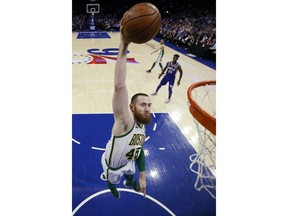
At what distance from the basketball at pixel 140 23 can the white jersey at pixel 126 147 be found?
77cm

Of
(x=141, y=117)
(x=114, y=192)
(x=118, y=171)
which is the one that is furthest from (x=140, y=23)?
(x=114, y=192)

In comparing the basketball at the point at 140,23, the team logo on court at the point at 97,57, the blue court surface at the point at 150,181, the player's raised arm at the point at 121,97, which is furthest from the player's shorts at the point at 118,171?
the team logo on court at the point at 97,57

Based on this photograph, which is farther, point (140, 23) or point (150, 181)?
point (150, 181)

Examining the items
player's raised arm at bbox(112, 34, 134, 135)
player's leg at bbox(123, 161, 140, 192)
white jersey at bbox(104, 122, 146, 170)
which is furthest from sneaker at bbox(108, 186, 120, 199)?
player's raised arm at bbox(112, 34, 134, 135)

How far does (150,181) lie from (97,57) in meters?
6.22

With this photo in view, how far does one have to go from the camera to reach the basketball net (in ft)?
8.86

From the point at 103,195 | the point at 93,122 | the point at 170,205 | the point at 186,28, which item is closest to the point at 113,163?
the point at 103,195

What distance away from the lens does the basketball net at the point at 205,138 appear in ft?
8.86

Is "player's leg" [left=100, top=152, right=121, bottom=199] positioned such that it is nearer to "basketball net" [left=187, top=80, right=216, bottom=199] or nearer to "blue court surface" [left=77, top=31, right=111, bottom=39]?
"basketball net" [left=187, top=80, right=216, bottom=199]

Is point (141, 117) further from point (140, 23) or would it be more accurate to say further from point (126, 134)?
point (140, 23)

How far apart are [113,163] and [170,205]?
0.82 m

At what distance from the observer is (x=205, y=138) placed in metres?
2.92

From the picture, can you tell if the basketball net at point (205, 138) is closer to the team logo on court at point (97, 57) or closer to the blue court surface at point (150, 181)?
the blue court surface at point (150, 181)
